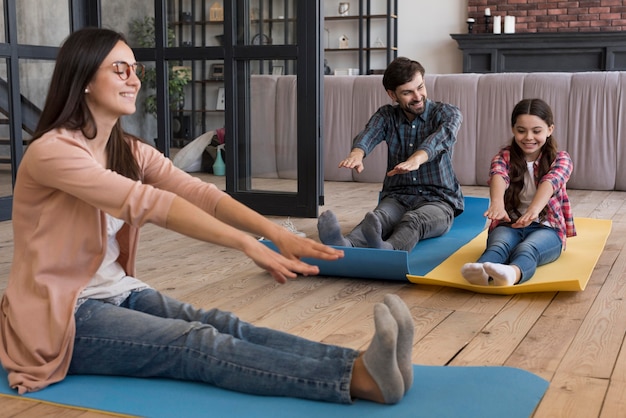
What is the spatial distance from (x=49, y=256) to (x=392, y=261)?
1.30 meters

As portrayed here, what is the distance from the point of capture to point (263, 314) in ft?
7.78

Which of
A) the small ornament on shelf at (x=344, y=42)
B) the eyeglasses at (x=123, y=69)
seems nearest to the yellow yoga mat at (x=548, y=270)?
the eyeglasses at (x=123, y=69)

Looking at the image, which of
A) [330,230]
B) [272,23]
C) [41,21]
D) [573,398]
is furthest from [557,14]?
[573,398]

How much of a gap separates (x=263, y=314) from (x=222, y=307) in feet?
0.53

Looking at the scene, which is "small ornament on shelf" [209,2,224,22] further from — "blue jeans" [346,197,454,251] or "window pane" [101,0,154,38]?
"blue jeans" [346,197,454,251]

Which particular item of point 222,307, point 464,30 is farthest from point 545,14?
point 222,307

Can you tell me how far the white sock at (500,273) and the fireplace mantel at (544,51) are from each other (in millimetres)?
7381

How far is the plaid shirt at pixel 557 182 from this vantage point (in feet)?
9.24

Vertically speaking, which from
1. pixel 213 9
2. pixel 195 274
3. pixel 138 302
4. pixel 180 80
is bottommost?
pixel 195 274

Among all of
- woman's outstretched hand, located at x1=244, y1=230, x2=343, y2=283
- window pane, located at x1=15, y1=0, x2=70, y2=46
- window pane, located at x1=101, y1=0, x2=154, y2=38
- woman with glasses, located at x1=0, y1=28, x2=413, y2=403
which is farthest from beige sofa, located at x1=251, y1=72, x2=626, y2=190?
woman's outstretched hand, located at x1=244, y1=230, x2=343, y2=283

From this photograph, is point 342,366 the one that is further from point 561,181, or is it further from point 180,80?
point 180,80

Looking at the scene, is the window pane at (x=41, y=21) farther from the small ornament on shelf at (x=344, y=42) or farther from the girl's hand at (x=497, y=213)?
the small ornament on shelf at (x=344, y=42)

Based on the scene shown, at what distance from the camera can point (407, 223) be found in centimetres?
314

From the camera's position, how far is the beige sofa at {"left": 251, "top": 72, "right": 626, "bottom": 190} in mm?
5113
